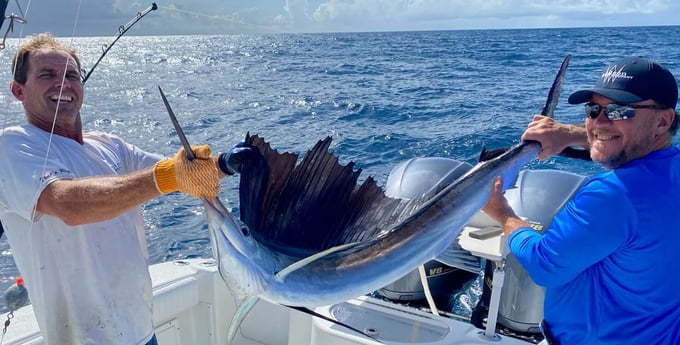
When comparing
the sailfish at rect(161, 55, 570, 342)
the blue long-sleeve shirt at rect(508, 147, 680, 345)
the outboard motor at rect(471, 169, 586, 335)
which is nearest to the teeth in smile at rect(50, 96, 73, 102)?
the sailfish at rect(161, 55, 570, 342)

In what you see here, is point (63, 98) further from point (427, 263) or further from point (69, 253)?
point (427, 263)

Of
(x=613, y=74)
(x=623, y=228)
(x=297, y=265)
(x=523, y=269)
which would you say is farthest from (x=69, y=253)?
(x=523, y=269)

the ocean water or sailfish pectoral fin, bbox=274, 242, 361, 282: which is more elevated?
sailfish pectoral fin, bbox=274, 242, 361, 282

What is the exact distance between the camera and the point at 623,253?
5.13 feet

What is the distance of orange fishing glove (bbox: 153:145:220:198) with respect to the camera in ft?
4.38

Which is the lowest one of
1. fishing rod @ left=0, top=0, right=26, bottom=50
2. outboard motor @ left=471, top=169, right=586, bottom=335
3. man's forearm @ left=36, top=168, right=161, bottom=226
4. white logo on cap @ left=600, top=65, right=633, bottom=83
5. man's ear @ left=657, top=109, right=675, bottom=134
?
outboard motor @ left=471, top=169, right=586, bottom=335

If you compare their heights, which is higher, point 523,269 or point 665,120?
point 665,120

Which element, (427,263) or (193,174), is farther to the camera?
(427,263)

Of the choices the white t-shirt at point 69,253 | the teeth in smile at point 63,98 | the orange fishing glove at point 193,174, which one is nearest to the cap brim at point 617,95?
the orange fishing glove at point 193,174

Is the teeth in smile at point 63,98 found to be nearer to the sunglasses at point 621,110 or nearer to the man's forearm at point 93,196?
the man's forearm at point 93,196

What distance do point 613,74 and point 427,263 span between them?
1552 mm

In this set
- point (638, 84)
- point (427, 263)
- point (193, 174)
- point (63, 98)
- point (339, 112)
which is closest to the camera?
point (193, 174)

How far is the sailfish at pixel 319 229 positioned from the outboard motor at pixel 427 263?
1.19 m

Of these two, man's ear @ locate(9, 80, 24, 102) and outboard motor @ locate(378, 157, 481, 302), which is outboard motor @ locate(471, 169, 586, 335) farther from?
man's ear @ locate(9, 80, 24, 102)
